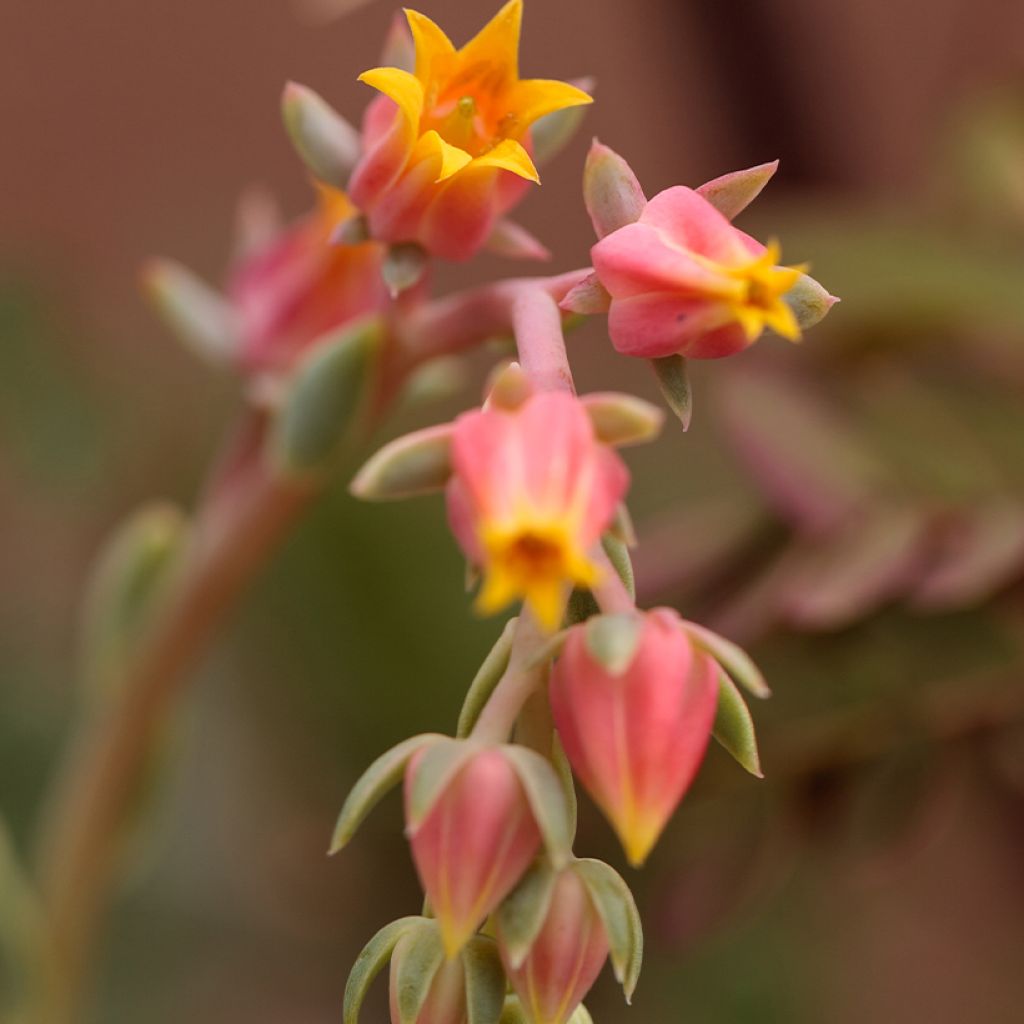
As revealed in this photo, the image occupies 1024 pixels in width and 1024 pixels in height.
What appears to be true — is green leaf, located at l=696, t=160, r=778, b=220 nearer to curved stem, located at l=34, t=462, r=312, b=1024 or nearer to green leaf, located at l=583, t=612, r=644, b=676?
green leaf, located at l=583, t=612, r=644, b=676

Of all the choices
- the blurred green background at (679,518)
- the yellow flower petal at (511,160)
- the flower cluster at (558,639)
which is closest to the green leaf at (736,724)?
the flower cluster at (558,639)

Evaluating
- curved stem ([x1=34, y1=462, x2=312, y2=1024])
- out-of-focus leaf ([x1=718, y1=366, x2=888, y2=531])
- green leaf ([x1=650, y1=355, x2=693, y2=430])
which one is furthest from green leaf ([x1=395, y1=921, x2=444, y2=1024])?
out-of-focus leaf ([x1=718, y1=366, x2=888, y2=531])

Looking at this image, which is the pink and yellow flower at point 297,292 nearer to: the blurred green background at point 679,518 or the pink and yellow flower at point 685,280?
the blurred green background at point 679,518

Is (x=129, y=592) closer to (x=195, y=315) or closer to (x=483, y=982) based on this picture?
(x=195, y=315)

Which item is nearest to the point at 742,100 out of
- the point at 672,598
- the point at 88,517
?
the point at 672,598

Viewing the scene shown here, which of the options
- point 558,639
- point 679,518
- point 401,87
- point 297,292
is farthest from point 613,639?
point 679,518

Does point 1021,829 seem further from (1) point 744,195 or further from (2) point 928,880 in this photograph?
(1) point 744,195
